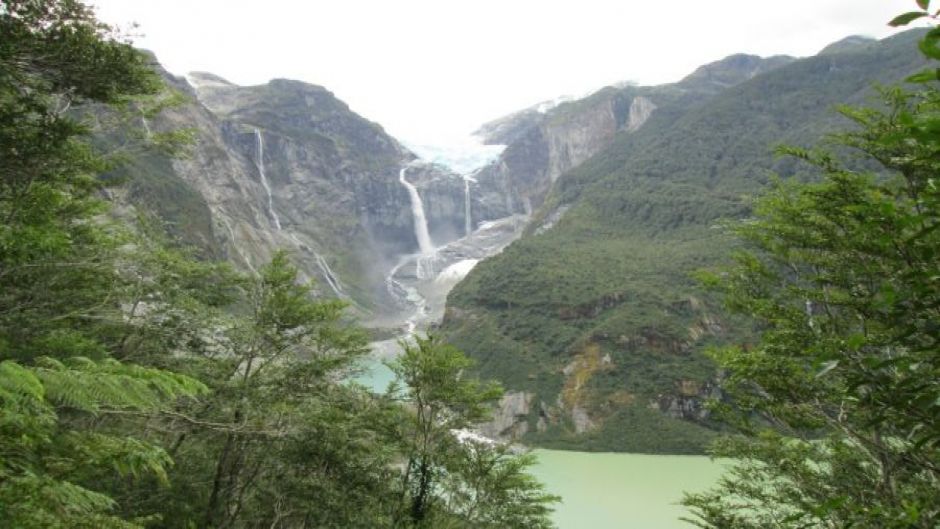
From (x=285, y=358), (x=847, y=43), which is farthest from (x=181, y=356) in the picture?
(x=847, y=43)

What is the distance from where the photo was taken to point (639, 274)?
214 ft

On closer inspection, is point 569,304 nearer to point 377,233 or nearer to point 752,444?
point 752,444

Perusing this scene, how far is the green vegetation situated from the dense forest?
4 centimetres

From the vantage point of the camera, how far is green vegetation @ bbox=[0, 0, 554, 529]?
21.9 ft

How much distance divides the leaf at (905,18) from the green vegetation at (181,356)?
3.82 m

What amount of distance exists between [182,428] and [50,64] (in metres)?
5.63

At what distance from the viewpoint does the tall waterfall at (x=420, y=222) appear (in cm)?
13275

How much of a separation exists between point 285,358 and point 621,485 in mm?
27158

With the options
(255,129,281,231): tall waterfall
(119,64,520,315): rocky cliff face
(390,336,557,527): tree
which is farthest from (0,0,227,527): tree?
(255,129,281,231): tall waterfall

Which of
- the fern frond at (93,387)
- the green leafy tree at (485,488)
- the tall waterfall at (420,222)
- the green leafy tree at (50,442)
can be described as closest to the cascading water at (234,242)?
the tall waterfall at (420,222)

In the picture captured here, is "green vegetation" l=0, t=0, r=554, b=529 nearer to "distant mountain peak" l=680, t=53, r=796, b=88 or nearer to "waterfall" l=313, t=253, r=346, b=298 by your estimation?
"waterfall" l=313, t=253, r=346, b=298

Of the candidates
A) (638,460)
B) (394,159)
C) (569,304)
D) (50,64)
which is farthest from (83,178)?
(394,159)

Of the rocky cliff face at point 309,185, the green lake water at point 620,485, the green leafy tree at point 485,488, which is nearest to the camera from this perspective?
the green leafy tree at point 485,488

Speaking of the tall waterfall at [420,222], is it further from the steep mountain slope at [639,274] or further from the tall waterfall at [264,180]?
the steep mountain slope at [639,274]
